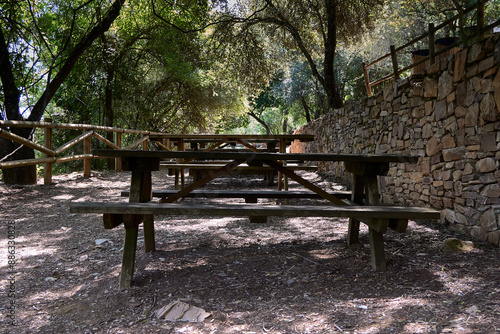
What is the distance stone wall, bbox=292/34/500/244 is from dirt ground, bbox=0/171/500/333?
0.35 meters

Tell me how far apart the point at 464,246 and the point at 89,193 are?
5479 millimetres

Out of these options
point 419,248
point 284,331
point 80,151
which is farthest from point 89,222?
point 80,151

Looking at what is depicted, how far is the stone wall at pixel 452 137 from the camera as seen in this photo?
10.1ft

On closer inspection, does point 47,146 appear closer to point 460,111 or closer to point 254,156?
point 254,156

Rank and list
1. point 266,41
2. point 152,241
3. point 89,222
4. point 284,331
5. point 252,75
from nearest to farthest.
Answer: point 284,331
point 152,241
point 89,222
point 252,75
point 266,41

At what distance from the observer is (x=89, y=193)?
232 inches

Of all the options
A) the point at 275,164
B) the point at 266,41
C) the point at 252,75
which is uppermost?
the point at 266,41

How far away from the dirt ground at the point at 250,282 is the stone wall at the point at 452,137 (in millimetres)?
350

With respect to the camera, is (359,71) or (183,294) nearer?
(183,294)

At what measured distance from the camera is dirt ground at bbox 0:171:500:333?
1803 mm

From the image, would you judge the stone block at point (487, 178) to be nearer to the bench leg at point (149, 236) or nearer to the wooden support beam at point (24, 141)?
the bench leg at point (149, 236)

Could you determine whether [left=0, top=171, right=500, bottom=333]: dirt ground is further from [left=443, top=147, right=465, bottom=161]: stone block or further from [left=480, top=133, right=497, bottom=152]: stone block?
[left=480, top=133, right=497, bottom=152]: stone block

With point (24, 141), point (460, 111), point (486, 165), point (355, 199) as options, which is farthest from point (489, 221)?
point (24, 141)

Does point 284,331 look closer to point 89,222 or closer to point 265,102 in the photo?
point 89,222
